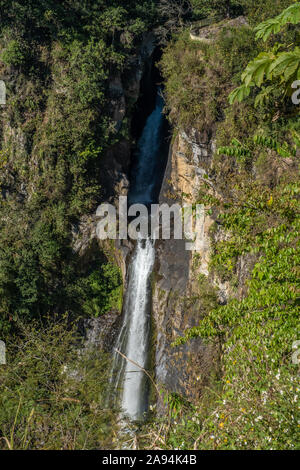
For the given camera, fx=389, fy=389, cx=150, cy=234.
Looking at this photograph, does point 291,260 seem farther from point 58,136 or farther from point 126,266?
point 58,136

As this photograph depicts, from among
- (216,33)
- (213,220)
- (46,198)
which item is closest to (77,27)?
(216,33)

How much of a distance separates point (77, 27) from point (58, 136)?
15.8ft

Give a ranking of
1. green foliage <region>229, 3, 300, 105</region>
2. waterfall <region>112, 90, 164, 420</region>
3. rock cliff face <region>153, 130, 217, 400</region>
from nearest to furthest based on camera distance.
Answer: green foliage <region>229, 3, 300, 105</region> → rock cliff face <region>153, 130, 217, 400</region> → waterfall <region>112, 90, 164, 420</region>

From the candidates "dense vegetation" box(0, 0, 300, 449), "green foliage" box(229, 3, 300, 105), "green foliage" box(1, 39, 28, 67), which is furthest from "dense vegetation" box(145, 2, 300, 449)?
"green foliage" box(1, 39, 28, 67)

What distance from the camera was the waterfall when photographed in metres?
14.0

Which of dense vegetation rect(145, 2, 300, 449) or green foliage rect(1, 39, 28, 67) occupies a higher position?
green foliage rect(1, 39, 28, 67)

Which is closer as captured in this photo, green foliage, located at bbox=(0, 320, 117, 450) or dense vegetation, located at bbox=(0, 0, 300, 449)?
green foliage, located at bbox=(0, 320, 117, 450)

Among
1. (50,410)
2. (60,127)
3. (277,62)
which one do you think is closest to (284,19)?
(277,62)

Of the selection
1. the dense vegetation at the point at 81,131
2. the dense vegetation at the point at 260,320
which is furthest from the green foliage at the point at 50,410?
the dense vegetation at the point at 260,320

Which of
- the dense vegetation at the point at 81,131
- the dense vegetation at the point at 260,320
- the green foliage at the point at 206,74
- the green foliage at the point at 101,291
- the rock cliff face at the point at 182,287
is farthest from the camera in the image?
the green foliage at the point at 101,291

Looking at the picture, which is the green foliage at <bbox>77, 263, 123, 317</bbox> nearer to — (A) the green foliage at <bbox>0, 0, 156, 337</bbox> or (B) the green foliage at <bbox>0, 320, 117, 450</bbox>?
(A) the green foliage at <bbox>0, 0, 156, 337</bbox>

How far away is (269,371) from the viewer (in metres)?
5.89

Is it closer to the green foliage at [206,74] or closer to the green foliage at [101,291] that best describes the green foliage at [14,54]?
the green foliage at [206,74]

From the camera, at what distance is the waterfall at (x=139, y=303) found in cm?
1398
